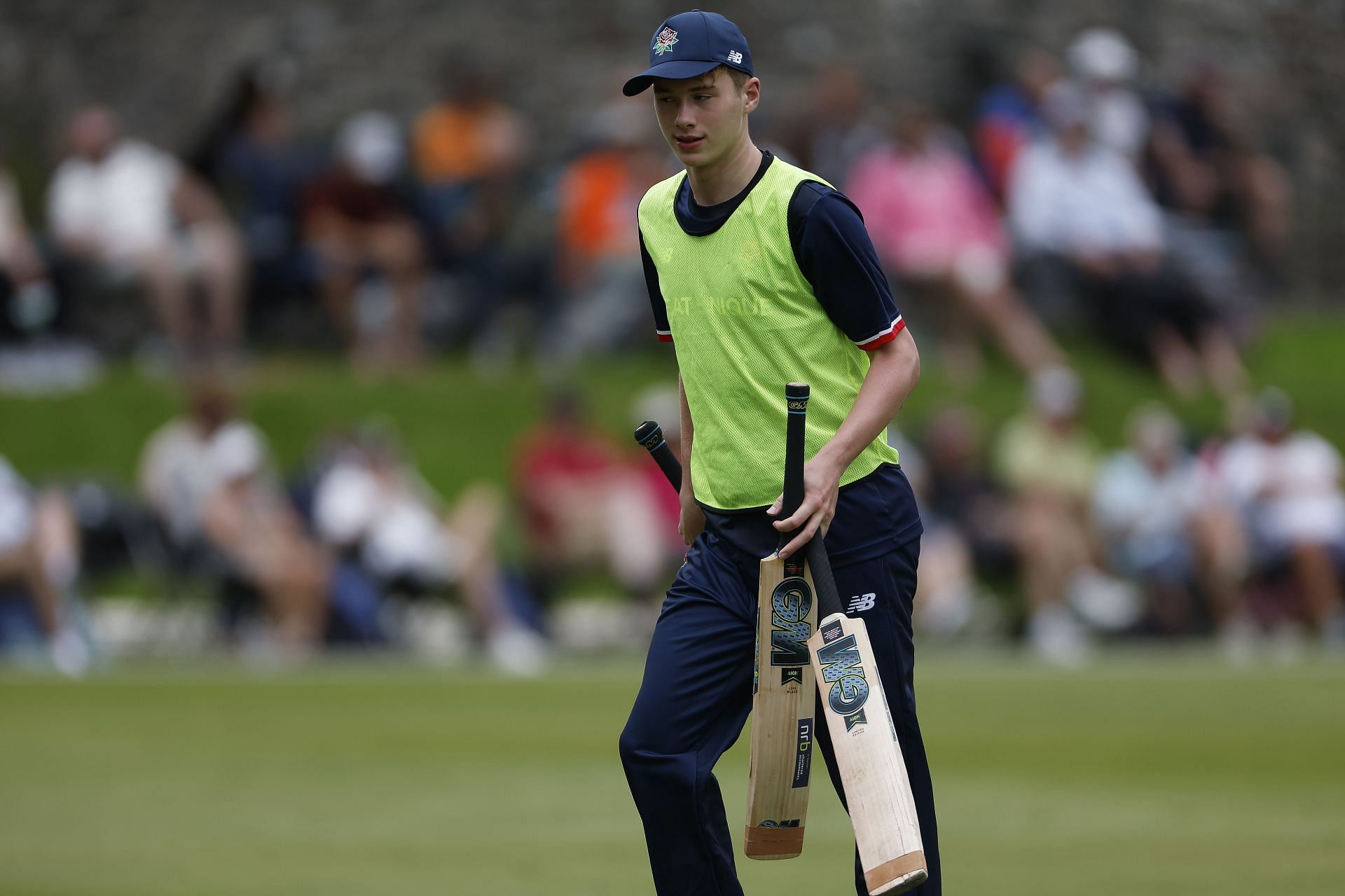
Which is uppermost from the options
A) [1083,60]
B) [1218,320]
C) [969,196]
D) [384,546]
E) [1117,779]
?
[1083,60]

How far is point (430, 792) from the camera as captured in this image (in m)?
9.51

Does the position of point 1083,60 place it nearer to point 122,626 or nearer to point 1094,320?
point 1094,320

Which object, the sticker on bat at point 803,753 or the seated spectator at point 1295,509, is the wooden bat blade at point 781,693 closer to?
the sticker on bat at point 803,753

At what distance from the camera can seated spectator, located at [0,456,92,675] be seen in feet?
49.7

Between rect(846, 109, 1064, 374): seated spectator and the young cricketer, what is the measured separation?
14057mm

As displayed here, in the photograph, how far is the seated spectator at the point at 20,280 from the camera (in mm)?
18969

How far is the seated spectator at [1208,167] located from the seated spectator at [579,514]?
7.76 m

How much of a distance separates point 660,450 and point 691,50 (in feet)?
3.82

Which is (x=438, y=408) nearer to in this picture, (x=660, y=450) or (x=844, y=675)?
(x=660, y=450)

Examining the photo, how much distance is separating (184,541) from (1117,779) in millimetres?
8725

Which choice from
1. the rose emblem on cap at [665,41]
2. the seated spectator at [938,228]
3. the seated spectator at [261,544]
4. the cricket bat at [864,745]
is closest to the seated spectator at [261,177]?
the seated spectator at [261,544]

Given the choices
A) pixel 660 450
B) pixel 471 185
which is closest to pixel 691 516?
pixel 660 450

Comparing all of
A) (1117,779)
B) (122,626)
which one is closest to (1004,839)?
(1117,779)

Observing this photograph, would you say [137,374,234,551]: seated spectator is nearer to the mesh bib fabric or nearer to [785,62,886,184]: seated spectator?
[785,62,886,184]: seated spectator
